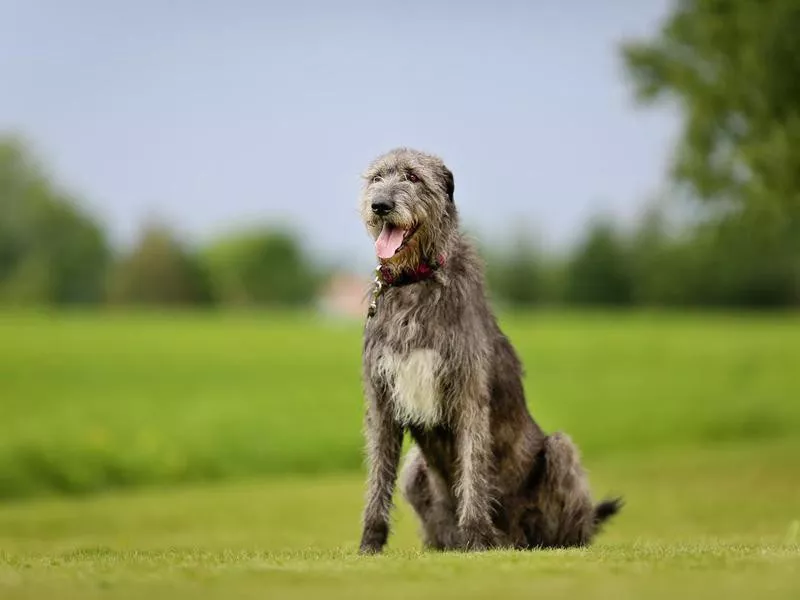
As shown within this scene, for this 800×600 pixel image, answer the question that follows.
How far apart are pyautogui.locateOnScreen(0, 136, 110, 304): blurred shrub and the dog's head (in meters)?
68.3

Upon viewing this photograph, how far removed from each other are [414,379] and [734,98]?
14.3 m

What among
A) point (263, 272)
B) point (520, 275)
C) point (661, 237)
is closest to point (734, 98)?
point (661, 237)

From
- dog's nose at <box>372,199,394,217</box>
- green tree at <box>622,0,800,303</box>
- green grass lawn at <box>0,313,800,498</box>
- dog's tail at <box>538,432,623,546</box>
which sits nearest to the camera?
dog's nose at <box>372,199,394,217</box>

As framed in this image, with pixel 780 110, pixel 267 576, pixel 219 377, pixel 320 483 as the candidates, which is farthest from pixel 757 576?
pixel 219 377

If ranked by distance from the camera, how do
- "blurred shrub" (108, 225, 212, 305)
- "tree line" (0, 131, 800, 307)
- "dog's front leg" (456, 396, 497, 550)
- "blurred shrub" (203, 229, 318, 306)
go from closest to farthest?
1. "dog's front leg" (456, 396, 497, 550)
2. "tree line" (0, 131, 800, 307)
3. "blurred shrub" (108, 225, 212, 305)
4. "blurred shrub" (203, 229, 318, 306)

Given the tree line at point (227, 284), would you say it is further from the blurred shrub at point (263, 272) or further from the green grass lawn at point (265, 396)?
the green grass lawn at point (265, 396)

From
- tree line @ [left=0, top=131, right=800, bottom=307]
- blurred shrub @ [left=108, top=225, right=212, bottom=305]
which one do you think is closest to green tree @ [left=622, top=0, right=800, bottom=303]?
tree line @ [left=0, top=131, right=800, bottom=307]

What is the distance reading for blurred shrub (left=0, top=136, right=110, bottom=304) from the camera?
249 feet

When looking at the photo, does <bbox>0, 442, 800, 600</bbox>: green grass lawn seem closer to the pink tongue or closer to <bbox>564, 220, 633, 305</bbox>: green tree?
the pink tongue

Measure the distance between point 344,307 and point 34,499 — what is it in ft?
205

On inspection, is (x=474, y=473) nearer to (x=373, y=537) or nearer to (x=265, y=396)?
(x=373, y=537)

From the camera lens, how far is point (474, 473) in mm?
8953

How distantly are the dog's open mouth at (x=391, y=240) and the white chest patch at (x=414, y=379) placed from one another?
0.75 metres

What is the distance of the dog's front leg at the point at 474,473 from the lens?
894cm
